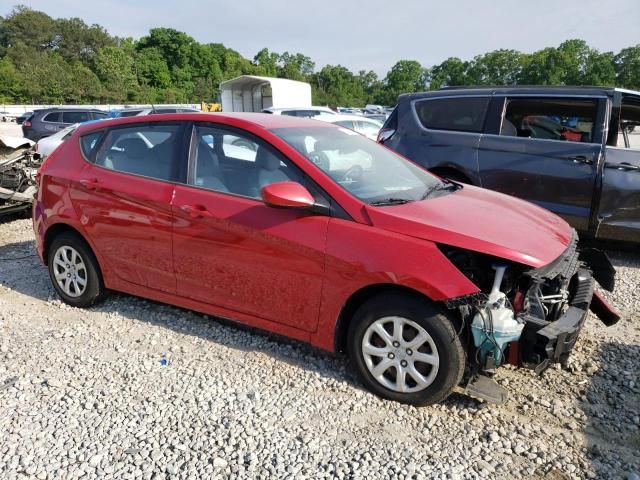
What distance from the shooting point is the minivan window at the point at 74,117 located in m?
18.3

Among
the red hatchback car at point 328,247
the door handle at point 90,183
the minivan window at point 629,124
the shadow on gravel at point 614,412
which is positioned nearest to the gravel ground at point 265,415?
the shadow on gravel at point 614,412

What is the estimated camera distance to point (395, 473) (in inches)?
95.9

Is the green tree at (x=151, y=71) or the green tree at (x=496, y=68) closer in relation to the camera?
the green tree at (x=151, y=71)

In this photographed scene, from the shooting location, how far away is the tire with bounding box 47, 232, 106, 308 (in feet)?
13.9

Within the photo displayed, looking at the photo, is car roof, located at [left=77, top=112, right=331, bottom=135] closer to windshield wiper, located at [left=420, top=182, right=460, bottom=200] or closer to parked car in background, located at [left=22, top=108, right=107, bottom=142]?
windshield wiper, located at [left=420, top=182, right=460, bottom=200]

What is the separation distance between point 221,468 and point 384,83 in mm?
119445

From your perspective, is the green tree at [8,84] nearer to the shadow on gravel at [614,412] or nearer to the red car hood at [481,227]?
the red car hood at [481,227]

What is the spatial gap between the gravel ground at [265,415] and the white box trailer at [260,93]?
25.6 metres

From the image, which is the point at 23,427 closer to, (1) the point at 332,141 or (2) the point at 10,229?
(1) the point at 332,141

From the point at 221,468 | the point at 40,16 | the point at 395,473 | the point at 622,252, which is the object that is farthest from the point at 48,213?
the point at 40,16

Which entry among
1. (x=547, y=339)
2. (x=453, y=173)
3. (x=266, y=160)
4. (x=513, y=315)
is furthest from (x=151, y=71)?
(x=547, y=339)

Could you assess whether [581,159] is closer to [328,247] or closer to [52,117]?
[328,247]

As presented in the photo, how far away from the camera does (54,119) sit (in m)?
18.4

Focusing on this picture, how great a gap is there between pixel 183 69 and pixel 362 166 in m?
92.7
